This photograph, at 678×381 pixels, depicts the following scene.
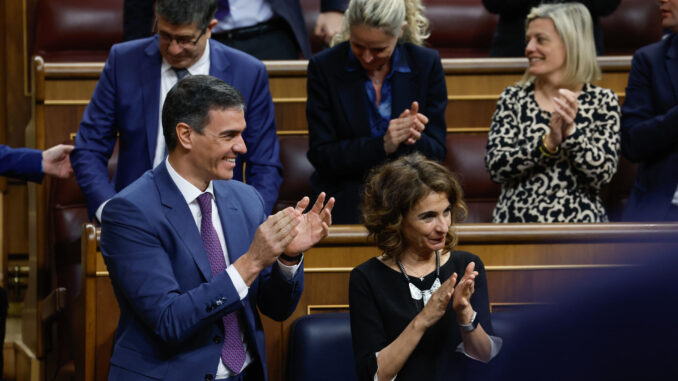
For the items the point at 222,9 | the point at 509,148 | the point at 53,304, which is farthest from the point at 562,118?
the point at 53,304

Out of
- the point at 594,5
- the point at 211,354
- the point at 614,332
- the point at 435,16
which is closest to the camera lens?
the point at 614,332

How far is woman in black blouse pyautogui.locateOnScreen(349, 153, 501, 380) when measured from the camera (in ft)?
4.00

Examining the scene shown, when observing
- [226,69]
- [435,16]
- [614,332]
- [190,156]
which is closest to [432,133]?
[226,69]

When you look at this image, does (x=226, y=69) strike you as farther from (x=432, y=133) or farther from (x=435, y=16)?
(x=435, y=16)

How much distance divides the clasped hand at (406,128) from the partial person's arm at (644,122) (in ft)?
1.62

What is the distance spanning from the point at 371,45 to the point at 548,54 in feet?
1.33

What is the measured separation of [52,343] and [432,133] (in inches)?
38.2

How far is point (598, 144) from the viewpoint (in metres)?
1.84

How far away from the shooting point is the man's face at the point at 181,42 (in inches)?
67.2

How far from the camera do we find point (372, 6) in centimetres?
180

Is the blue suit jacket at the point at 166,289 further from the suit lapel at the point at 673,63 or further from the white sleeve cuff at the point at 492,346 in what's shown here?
the suit lapel at the point at 673,63

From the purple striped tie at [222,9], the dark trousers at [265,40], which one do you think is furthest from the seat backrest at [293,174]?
the purple striped tie at [222,9]

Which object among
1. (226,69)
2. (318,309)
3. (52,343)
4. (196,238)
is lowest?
(52,343)

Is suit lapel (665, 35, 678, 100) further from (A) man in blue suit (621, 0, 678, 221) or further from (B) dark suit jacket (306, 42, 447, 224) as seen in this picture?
(B) dark suit jacket (306, 42, 447, 224)
